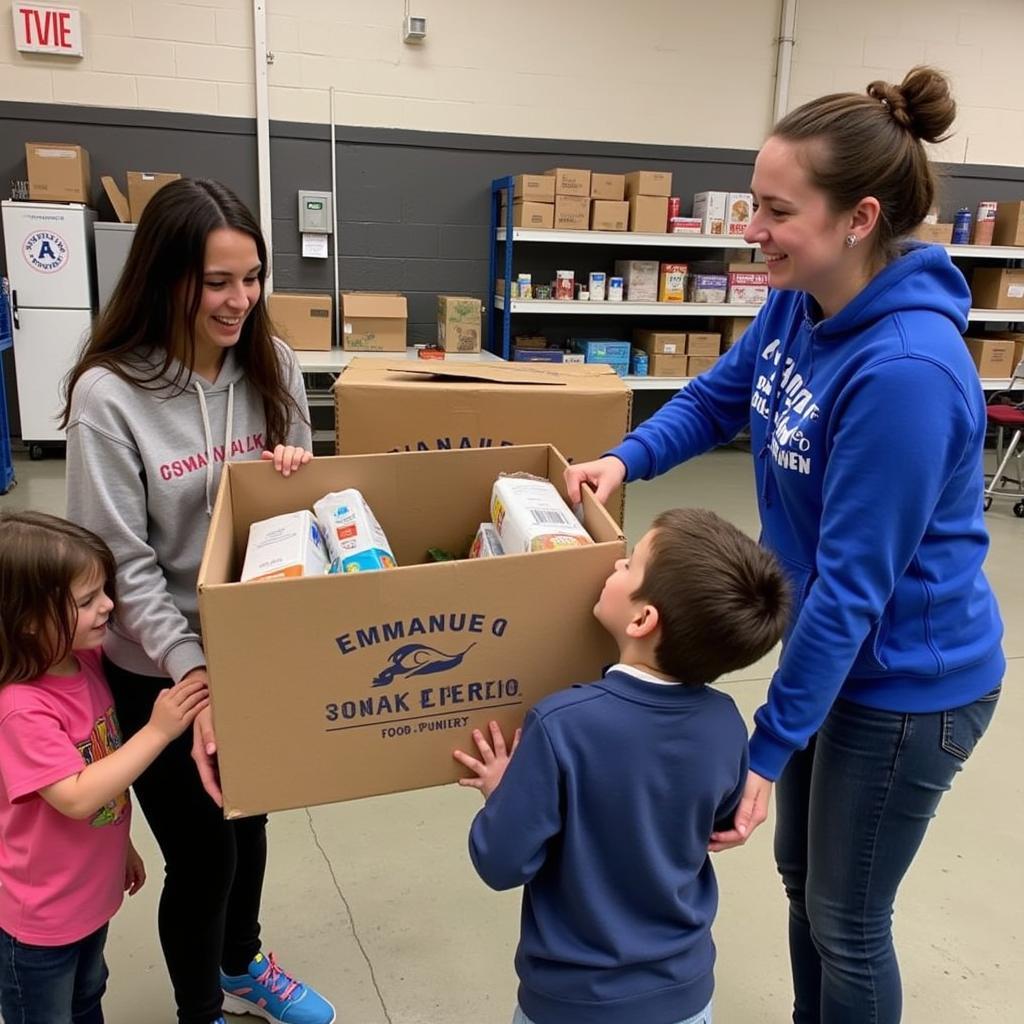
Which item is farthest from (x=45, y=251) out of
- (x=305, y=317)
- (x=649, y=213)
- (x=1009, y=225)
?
(x=1009, y=225)

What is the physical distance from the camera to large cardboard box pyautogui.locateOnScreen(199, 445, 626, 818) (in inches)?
35.4

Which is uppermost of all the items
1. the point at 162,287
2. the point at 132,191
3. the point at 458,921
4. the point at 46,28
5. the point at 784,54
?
the point at 784,54

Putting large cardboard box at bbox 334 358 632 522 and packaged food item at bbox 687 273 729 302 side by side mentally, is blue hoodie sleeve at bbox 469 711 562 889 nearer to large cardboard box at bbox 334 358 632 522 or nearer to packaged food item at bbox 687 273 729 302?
large cardboard box at bbox 334 358 632 522

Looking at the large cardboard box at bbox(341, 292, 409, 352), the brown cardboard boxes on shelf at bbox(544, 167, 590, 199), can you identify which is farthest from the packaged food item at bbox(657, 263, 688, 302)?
the large cardboard box at bbox(341, 292, 409, 352)

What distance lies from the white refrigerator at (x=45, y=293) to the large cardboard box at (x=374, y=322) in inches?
54.7

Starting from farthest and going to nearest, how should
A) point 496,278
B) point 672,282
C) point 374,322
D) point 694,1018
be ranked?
point 496,278 < point 672,282 < point 374,322 < point 694,1018

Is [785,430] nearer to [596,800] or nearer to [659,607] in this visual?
[659,607]

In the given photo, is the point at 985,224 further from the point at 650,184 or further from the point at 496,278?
the point at 496,278

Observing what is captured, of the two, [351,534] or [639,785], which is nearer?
[639,785]

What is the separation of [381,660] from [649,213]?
4686 mm

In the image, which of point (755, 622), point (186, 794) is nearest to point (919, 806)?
point (755, 622)

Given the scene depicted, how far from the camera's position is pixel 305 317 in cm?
488

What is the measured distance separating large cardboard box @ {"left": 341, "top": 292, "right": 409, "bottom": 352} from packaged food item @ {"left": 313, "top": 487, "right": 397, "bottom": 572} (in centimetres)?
391

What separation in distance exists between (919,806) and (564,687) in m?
0.51
